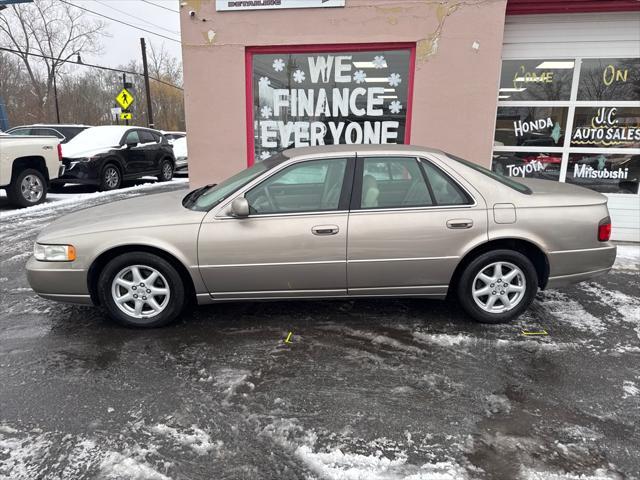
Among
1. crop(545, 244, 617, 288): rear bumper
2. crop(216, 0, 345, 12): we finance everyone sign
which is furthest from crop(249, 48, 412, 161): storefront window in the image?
crop(545, 244, 617, 288): rear bumper

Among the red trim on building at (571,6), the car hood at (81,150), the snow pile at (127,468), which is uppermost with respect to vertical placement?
the red trim on building at (571,6)

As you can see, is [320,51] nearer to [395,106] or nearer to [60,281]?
[395,106]

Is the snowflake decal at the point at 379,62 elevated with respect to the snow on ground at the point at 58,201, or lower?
elevated

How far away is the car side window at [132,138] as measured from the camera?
12734 mm

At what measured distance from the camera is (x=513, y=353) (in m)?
3.54

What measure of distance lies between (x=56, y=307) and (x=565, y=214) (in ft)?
15.3

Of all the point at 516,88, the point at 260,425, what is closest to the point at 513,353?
the point at 260,425

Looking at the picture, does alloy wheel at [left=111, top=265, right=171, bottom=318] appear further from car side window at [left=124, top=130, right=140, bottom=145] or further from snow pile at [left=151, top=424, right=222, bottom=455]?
car side window at [left=124, top=130, right=140, bottom=145]

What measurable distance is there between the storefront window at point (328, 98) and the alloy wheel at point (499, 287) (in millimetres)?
3637

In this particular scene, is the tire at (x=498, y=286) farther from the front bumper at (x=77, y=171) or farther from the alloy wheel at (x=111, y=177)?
the alloy wheel at (x=111, y=177)

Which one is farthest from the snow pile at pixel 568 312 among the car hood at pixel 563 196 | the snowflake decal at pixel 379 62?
the snowflake decal at pixel 379 62

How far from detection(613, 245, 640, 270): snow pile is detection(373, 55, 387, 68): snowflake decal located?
4125 mm

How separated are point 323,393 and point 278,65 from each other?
5489mm

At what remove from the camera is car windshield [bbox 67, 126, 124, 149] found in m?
11.9
